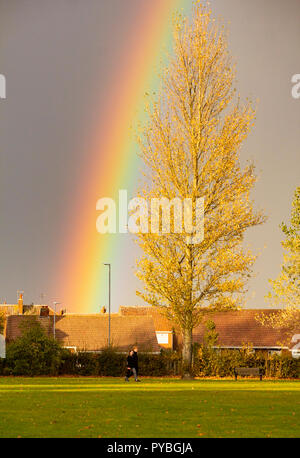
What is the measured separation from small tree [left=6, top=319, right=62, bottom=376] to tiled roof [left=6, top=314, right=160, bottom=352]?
27.0 m

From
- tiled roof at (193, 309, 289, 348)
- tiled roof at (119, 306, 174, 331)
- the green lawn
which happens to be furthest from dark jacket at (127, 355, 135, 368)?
tiled roof at (119, 306, 174, 331)

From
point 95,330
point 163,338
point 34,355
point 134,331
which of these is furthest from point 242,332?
point 34,355

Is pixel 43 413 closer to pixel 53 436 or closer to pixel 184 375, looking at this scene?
pixel 53 436

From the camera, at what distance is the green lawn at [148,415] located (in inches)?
658

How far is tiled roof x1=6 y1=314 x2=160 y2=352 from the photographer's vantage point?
77.8 m

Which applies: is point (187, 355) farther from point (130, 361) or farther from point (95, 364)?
point (130, 361)

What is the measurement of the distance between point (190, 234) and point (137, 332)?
33995mm

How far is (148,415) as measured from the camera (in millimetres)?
20000

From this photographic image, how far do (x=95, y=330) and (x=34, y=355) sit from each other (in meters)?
33.1

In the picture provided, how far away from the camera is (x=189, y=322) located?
4781cm

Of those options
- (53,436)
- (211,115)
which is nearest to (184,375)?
(211,115)

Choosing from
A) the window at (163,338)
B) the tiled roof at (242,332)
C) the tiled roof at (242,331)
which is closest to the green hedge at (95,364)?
the tiled roof at (242,331)

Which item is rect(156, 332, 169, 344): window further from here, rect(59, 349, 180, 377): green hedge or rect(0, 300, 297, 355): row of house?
rect(59, 349, 180, 377): green hedge
